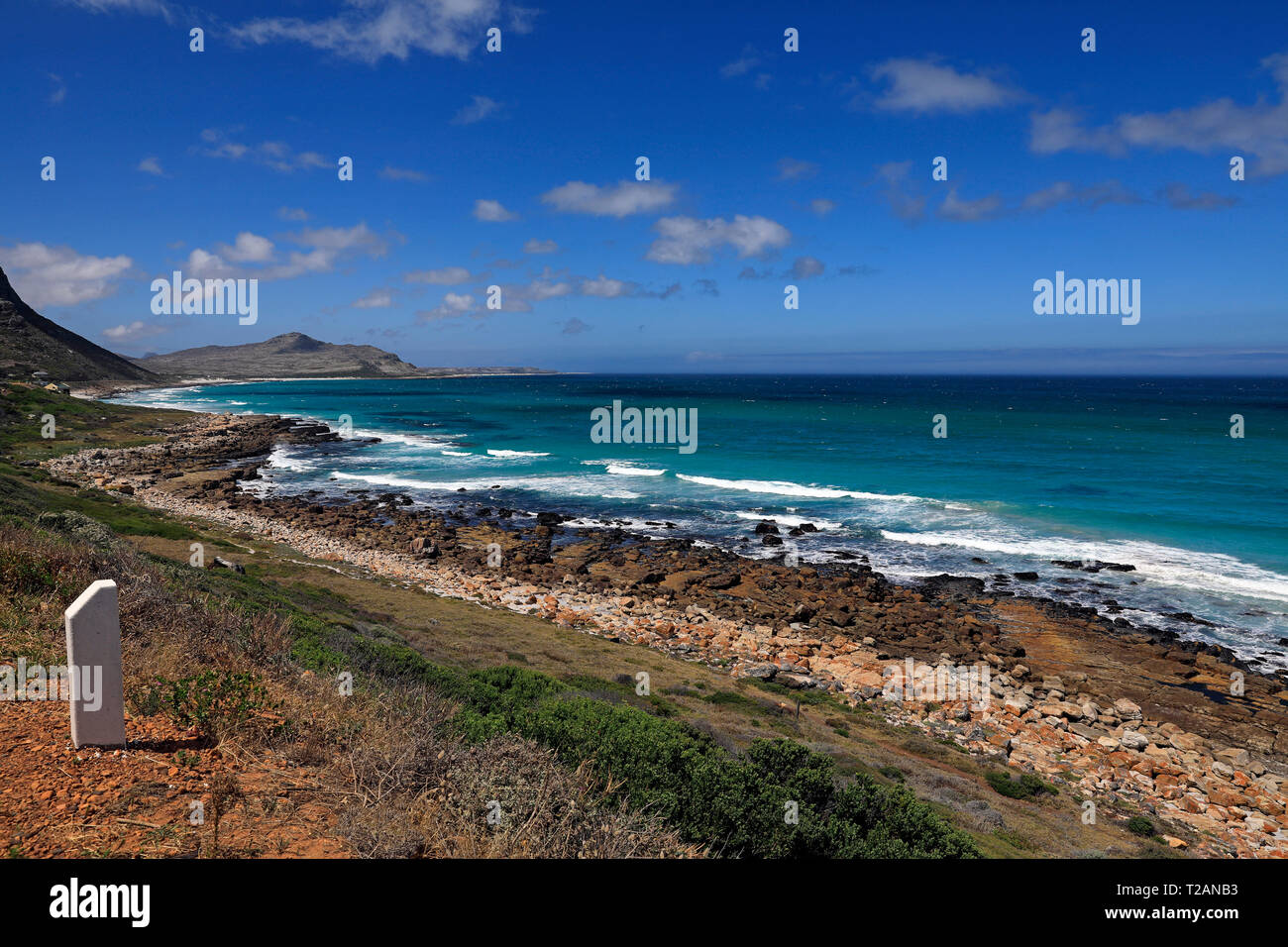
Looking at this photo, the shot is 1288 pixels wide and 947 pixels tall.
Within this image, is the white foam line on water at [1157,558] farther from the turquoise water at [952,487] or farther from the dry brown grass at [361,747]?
the dry brown grass at [361,747]

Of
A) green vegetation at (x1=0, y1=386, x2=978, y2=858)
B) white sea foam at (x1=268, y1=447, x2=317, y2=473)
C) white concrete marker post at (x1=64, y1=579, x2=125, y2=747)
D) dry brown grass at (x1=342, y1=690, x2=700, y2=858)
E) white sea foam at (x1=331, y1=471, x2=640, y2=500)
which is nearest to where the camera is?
dry brown grass at (x1=342, y1=690, x2=700, y2=858)

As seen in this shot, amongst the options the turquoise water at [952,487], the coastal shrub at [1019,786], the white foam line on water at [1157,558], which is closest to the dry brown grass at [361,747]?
the coastal shrub at [1019,786]

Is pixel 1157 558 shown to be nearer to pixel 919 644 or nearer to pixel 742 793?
pixel 919 644

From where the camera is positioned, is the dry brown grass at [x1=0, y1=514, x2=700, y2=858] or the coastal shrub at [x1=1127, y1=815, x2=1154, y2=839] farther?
the coastal shrub at [x1=1127, y1=815, x2=1154, y2=839]

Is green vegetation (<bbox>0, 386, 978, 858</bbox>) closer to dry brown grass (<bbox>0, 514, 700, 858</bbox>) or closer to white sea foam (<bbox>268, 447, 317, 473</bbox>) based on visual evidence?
dry brown grass (<bbox>0, 514, 700, 858</bbox>)

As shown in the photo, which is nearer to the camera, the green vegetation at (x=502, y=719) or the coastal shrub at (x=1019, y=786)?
the green vegetation at (x=502, y=719)

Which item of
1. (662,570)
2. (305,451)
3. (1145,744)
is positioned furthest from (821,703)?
(305,451)

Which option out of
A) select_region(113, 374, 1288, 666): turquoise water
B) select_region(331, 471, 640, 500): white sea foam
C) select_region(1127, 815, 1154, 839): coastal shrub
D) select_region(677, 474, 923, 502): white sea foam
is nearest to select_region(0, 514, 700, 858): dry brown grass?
select_region(1127, 815, 1154, 839): coastal shrub
